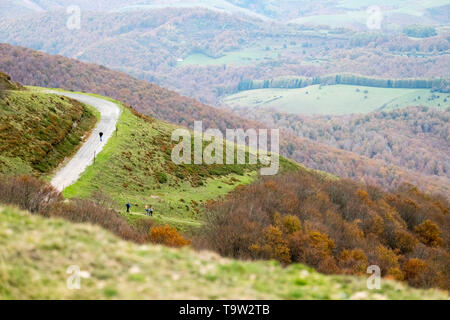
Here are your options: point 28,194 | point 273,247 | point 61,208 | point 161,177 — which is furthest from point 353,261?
point 161,177

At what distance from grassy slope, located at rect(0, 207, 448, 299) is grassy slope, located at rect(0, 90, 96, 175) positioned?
35.5m

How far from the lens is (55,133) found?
2562 inches

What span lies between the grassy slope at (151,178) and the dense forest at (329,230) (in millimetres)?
5070

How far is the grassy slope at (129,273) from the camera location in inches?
572

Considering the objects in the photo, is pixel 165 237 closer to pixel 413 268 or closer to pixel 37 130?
pixel 413 268

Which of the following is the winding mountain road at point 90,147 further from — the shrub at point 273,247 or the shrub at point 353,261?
the shrub at point 353,261

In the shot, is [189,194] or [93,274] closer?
[93,274]

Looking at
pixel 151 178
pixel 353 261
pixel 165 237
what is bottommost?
pixel 353 261

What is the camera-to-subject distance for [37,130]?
63.5m

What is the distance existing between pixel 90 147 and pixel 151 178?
9.88 meters

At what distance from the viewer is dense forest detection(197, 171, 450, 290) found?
44.5 metres

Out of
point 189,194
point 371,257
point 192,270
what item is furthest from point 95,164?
point 192,270

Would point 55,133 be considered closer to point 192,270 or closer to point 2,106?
point 2,106
